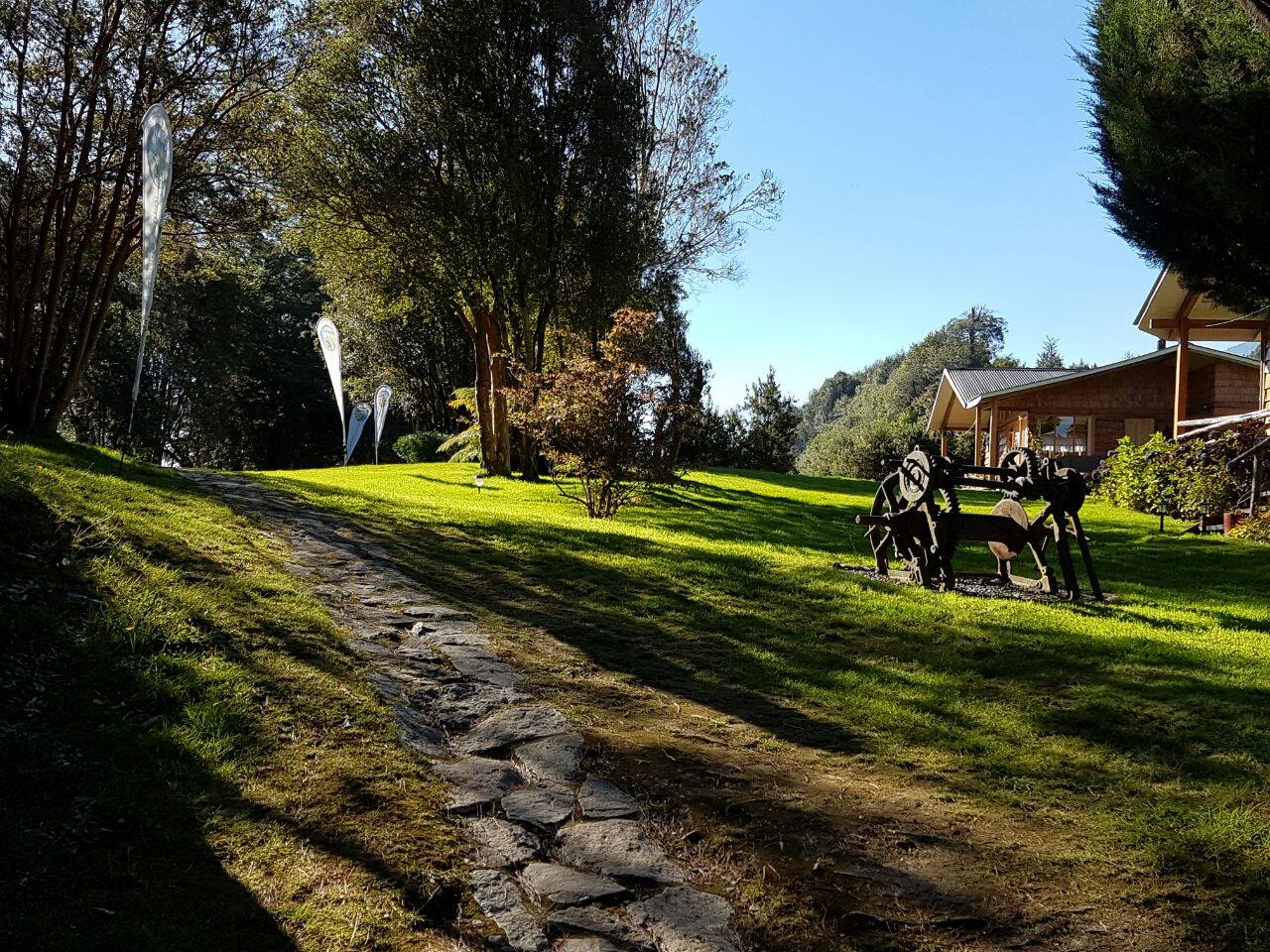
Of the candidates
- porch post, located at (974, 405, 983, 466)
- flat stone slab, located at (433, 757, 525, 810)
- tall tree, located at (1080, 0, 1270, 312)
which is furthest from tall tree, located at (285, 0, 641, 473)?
flat stone slab, located at (433, 757, 525, 810)

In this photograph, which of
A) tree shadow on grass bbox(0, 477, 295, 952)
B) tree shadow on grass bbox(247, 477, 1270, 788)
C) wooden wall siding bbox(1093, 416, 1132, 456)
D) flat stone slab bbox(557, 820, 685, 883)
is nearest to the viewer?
tree shadow on grass bbox(0, 477, 295, 952)

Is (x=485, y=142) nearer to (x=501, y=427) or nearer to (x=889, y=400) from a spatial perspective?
(x=501, y=427)

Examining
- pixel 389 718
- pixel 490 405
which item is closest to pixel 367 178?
pixel 490 405

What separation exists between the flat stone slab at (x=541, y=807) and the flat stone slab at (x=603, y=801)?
7 centimetres

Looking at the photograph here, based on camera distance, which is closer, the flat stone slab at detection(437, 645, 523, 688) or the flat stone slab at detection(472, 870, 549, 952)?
the flat stone slab at detection(472, 870, 549, 952)

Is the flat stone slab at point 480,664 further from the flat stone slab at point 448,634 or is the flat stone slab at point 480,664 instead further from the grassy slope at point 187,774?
the grassy slope at point 187,774

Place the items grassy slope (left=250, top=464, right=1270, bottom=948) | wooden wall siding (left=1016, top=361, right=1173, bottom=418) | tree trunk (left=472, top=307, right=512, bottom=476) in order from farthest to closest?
wooden wall siding (left=1016, top=361, right=1173, bottom=418) < tree trunk (left=472, top=307, right=512, bottom=476) < grassy slope (left=250, top=464, right=1270, bottom=948)

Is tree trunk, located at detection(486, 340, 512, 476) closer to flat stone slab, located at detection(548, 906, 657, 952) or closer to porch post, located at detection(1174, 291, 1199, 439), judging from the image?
porch post, located at detection(1174, 291, 1199, 439)

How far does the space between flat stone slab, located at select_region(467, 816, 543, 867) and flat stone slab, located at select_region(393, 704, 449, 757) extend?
66cm

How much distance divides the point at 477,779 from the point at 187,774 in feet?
3.73

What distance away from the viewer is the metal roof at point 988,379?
30172 millimetres

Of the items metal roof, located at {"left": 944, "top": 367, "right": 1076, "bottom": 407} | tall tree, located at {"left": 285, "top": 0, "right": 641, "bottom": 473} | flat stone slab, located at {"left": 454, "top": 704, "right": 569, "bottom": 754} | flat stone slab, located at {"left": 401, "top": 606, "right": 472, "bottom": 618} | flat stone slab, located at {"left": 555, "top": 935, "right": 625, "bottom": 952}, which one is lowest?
flat stone slab, located at {"left": 555, "top": 935, "right": 625, "bottom": 952}

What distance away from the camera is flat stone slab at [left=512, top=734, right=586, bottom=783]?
13.3ft

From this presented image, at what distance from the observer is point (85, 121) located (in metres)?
11.5
